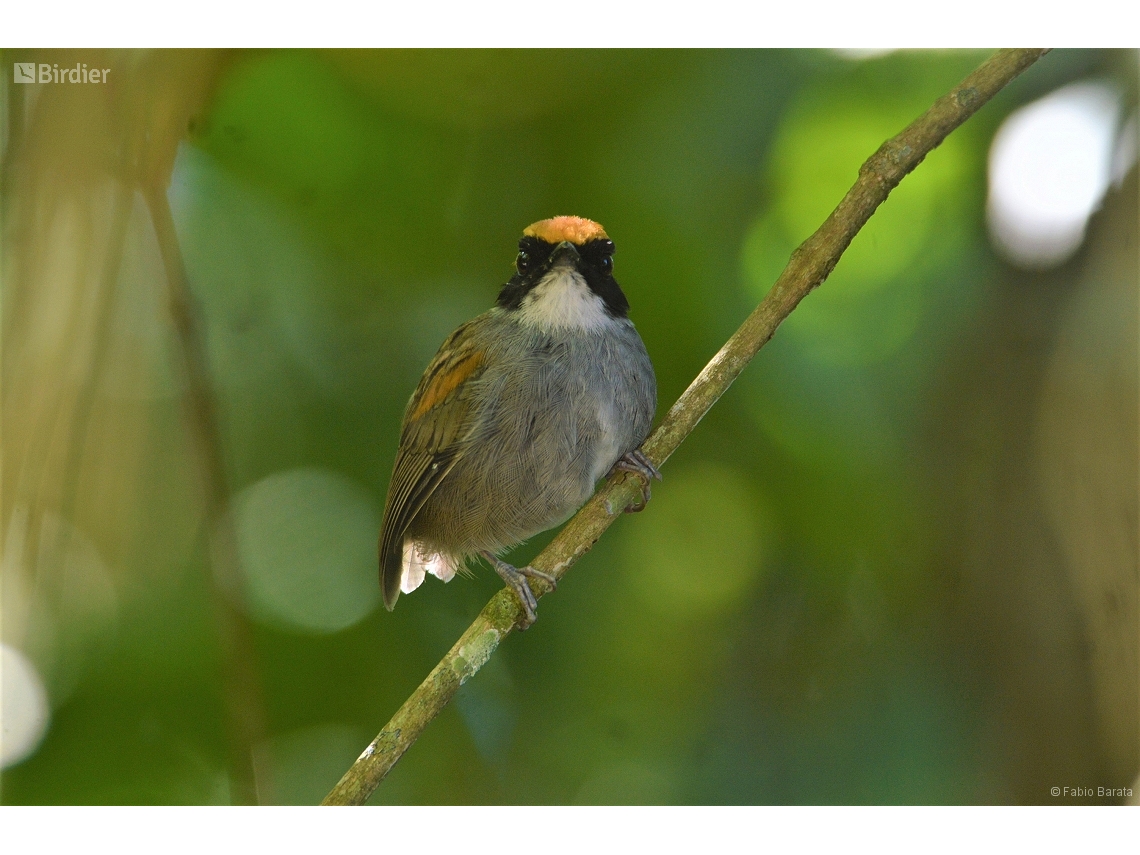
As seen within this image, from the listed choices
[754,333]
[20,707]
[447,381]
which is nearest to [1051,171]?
[754,333]

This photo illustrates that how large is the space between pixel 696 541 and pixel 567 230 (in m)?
1.00

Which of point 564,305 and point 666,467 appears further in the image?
point 666,467

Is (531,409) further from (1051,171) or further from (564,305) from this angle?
(1051,171)

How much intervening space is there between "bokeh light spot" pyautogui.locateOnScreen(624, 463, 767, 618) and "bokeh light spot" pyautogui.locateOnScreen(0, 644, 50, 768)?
170cm

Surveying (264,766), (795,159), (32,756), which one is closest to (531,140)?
(795,159)

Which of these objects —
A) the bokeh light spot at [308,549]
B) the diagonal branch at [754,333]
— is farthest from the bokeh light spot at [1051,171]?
the bokeh light spot at [308,549]

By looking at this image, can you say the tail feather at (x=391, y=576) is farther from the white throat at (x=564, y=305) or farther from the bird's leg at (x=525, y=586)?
the white throat at (x=564, y=305)

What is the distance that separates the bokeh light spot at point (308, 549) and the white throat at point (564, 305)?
33.3 inches

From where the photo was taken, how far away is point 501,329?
Answer: 8.26 feet

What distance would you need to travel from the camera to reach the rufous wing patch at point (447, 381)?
8.20 ft

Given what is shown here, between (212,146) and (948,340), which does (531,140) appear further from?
(948,340)

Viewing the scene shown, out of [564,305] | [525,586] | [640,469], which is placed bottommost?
[525,586]

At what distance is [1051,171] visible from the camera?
245 cm

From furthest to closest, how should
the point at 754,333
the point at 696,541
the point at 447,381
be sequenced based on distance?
1. the point at 696,541
2. the point at 447,381
3. the point at 754,333
